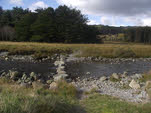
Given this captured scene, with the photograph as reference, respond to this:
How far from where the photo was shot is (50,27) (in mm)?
38344

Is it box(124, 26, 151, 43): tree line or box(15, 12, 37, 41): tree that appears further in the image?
box(124, 26, 151, 43): tree line

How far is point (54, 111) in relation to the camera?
4.18m

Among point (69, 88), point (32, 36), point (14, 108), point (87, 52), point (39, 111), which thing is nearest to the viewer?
point (14, 108)

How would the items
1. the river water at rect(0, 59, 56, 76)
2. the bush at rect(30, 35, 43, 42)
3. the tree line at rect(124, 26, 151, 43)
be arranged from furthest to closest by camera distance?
the tree line at rect(124, 26, 151, 43), the bush at rect(30, 35, 43, 42), the river water at rect(0, 59, 56, 76)

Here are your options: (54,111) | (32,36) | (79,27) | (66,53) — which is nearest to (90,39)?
(79,27)

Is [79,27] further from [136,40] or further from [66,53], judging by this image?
[136,40]

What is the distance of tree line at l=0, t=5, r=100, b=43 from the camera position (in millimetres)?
38438

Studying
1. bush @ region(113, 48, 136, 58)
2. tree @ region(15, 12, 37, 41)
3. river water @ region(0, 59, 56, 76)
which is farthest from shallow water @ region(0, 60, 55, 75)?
tree @ region(15, 12, 37, 41)

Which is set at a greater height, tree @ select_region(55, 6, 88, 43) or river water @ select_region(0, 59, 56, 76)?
tree @ select_region(55, 6, 88, 43)

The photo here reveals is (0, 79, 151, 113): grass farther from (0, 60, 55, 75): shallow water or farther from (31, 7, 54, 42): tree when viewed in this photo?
(31, 7, 54, 42): tree

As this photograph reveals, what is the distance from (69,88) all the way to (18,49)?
19.8m

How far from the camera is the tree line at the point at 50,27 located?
38.4 m

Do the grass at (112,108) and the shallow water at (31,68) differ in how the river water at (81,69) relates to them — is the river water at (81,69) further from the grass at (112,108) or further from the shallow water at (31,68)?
the grass at (112,108)

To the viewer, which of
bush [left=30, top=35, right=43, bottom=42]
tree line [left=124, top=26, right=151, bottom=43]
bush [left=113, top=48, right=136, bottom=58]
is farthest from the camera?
tree line [left=124, top=26, right=151, bottom=43]
